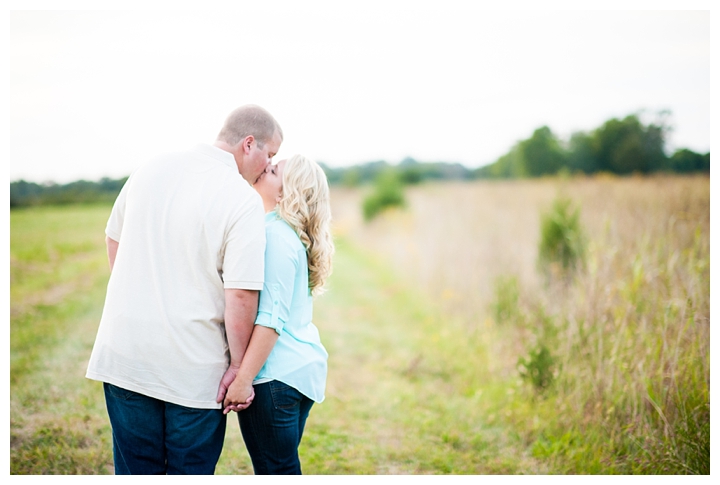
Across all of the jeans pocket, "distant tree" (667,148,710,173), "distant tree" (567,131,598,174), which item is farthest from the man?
"distant tree" (567,131,598,174)

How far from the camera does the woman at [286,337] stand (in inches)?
75.7

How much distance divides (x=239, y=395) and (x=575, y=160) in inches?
371

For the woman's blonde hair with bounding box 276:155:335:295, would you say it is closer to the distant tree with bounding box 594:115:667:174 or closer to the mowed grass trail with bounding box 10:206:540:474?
the mowed grass trail with bounding box 10:206:540:474

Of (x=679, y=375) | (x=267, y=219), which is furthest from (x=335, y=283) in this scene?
(x=267, y=219)

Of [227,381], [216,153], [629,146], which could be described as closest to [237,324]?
[227,381]

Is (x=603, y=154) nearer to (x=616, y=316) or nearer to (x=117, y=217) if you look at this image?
(x=616, y=316)

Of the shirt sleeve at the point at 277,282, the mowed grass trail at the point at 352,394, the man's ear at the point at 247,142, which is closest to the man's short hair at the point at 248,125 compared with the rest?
the man's ear at the point at 247,142

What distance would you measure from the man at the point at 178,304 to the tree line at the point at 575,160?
218 cm

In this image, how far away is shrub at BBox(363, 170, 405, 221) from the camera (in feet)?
49.5

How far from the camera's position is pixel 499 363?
4.66 meters

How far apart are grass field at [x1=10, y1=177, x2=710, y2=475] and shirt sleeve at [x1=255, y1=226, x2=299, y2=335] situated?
165cm

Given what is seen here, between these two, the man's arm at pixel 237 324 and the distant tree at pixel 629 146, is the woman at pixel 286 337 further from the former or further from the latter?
the distant tree at pixel 629 146
